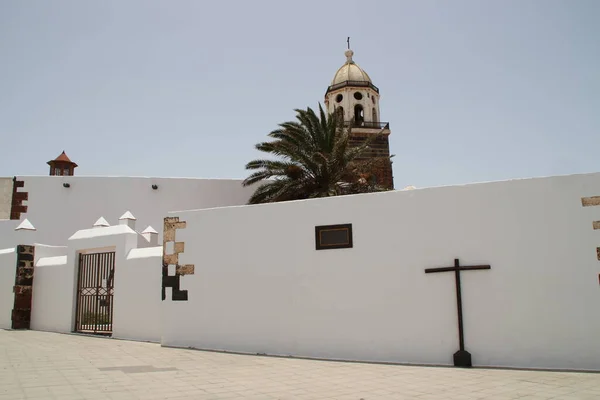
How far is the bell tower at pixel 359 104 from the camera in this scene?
72.7 ft

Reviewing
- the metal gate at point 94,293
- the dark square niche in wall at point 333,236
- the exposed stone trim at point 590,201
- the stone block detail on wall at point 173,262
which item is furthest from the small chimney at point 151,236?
the exposed stone trim at point 590,201

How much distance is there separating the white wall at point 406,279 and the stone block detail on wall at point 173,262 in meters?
0.13

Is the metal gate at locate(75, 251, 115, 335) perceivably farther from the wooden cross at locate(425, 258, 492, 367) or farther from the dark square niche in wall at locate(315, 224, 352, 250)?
the wooden cross at locate(425, 258, 492, 367)

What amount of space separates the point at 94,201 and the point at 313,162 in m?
8.29

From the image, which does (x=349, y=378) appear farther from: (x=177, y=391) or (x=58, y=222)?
(x=58, y=222)

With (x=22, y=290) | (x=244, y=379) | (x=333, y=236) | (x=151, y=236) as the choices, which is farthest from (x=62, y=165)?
(x=244, y=379)

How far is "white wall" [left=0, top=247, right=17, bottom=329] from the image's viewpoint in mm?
11781

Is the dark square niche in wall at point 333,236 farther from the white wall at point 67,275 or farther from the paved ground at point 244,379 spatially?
the white wall at point 67,275

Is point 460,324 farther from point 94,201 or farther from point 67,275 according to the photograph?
point 94,201

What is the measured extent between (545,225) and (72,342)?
882 cm

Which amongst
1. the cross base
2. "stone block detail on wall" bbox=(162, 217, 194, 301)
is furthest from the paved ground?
"stone block detail on wall" bbox=(162, 217, 194, 301)

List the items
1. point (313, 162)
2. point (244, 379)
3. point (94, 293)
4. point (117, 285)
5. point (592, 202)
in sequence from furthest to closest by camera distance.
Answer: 1. point (313, 162)
2. point (94, 293)
3. point (117, 285)
4. point (592, 202)
5. point (244, 379)

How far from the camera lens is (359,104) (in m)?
22.5

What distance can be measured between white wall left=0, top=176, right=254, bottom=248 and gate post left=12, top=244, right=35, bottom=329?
498 centimetres
